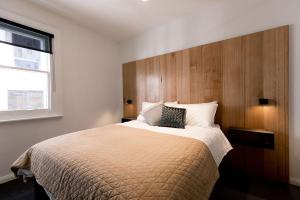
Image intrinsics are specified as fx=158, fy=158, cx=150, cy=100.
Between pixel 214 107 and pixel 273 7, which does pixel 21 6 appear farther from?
pixel 273 7

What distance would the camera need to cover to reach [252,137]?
2.02m

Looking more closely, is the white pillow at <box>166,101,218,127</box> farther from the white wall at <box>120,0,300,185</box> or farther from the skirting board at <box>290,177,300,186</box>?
the skirting board at <box>290,177,300,186</box>

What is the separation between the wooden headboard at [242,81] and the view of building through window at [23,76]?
78.7 inches

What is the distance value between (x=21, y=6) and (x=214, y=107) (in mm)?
3080

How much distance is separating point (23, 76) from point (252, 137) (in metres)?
3.30

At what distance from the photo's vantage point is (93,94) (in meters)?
3.30

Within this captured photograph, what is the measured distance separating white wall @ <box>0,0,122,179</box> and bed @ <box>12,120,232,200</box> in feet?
2.80

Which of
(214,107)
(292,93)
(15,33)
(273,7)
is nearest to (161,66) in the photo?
(214,107)

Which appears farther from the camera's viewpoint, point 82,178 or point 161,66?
point 161,66

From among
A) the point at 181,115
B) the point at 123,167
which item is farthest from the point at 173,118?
the point at 123,167

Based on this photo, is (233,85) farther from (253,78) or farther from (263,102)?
(263,102)

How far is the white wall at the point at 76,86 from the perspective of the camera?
2.19 m

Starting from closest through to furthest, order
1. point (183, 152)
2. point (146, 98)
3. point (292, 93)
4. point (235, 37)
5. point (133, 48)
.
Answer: point (183, 152)
point (292, 93)
point (235, 37)
point (146, 98)
point (133, 48)

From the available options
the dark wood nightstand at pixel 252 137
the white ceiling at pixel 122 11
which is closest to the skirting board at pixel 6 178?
the white ceiling at pixel 122 11
